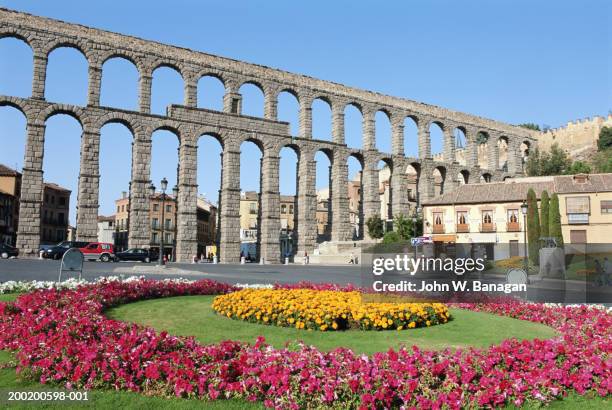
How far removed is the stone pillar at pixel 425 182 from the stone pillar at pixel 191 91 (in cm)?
2911

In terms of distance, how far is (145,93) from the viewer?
44.9 m

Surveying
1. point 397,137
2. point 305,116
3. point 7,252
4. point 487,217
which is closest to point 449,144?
point 397,137

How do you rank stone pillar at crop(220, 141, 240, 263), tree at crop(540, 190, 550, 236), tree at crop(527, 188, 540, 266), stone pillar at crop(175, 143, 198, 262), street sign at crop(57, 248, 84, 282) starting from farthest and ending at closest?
stone pillar at crop(220, 141, 240, 263), stone pillar at crop(175, 143, 198, 262), tree at crop(527, 188, 540, 266), tree at crop(540, 190, 550, 236), street sign at crop(57, 248, 84, 282)

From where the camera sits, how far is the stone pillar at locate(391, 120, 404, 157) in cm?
5869

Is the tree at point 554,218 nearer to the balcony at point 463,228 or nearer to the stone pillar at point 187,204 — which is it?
the balcony at point 463,228

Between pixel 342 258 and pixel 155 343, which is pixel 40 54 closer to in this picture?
pixel 342 258

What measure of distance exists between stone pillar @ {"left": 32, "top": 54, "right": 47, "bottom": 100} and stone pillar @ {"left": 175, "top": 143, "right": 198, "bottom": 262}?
12483 millimetres

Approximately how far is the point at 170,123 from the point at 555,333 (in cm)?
4115

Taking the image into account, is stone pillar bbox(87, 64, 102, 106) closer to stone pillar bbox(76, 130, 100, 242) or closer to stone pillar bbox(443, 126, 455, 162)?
stone pillar bbox(76, 130, 100, 242)

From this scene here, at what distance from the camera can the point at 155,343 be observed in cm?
693

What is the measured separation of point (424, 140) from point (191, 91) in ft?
98.4

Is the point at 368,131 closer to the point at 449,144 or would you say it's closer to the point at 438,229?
the point at 449,144

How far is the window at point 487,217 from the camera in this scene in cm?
4783

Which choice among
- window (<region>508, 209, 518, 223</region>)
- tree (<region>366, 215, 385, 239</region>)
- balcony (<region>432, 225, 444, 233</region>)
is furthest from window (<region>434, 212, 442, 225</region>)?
window (<region>508, 209, 518, 223</region>)
